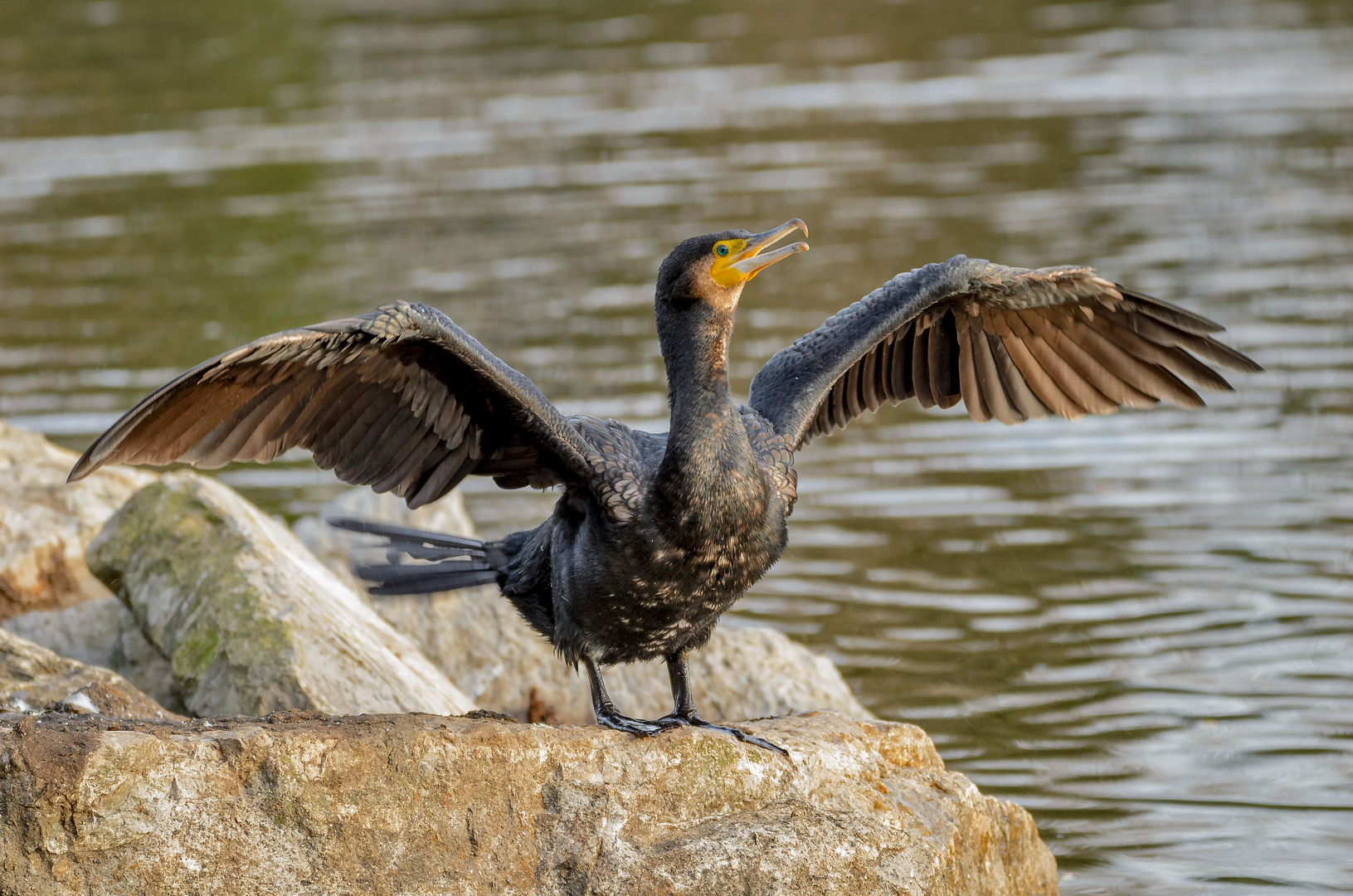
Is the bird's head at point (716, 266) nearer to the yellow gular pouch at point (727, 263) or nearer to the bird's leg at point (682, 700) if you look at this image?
the yellow gular pouch at point (727, 263)

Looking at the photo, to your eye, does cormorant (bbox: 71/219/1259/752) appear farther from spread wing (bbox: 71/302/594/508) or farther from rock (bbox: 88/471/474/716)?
rock (bbox: 88/471/474/716)

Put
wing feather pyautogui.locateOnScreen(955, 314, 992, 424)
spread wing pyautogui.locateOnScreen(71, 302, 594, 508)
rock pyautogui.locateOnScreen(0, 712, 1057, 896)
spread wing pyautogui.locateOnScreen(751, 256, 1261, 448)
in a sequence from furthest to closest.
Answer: wing feather pyautogui.locateOnScreen(955, 314, 992, 424)
spread wing pyautogui.locateOnScreen(751, 256, 1261, 448)
spread wing pyautogui.locateOnScreen(71, 302, 594, 508)
rock pyautogui.locateOnScreen(0, 712, 1057, 896)

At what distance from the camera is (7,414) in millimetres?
11477

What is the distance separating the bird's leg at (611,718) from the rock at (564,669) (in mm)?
1513

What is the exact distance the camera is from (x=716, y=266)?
507cm

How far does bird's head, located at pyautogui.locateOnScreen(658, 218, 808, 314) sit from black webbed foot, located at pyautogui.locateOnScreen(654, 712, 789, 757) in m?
1.27

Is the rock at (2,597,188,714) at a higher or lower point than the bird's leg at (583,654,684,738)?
lower

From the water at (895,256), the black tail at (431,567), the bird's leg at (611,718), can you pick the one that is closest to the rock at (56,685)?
the black tail at (431,567)

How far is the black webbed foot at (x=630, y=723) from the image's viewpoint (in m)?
5.00

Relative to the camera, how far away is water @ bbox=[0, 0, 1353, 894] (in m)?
7.46

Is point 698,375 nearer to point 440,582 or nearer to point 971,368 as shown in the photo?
point 440,582

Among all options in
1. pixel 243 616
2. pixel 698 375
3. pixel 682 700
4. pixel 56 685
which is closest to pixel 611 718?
pixel 682 700

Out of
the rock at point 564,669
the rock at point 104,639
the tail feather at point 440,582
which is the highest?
the tail feather at point 440,582

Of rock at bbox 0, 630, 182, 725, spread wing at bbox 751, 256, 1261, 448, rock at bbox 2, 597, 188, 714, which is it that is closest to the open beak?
spread wing at bbox 751, 256, 1261, 448
